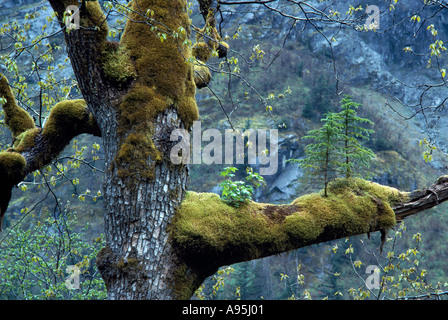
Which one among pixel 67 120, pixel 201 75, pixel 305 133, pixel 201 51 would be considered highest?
pixel 305 133

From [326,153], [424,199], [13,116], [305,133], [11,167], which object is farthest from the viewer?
[305,133]

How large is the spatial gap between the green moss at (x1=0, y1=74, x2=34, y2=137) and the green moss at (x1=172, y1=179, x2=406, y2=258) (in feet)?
6.94

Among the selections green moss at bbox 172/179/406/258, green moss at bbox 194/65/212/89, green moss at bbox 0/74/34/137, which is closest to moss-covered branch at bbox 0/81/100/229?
green moss at bbox 0/74/34/137

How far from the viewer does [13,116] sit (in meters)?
3.91

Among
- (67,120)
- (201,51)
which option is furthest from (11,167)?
(201,51)

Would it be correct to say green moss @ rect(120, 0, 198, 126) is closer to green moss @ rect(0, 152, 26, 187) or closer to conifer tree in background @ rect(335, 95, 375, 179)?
green moss @ rect(0, 152, 26, 187)

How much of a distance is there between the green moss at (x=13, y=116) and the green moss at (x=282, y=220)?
2.12 m

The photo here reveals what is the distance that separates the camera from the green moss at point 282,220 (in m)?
3.06

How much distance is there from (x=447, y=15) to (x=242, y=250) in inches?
2207

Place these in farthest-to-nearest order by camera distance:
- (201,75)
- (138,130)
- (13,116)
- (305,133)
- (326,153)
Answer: (305,133)
(201,75)
(13,116)
(326,153)
(138,130)

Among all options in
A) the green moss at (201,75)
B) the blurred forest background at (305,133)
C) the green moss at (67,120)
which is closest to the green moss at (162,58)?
the green moss at (201,75)

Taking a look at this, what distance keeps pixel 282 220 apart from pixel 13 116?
3145 millimetres

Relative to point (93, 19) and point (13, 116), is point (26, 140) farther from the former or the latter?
point (93, 19)
